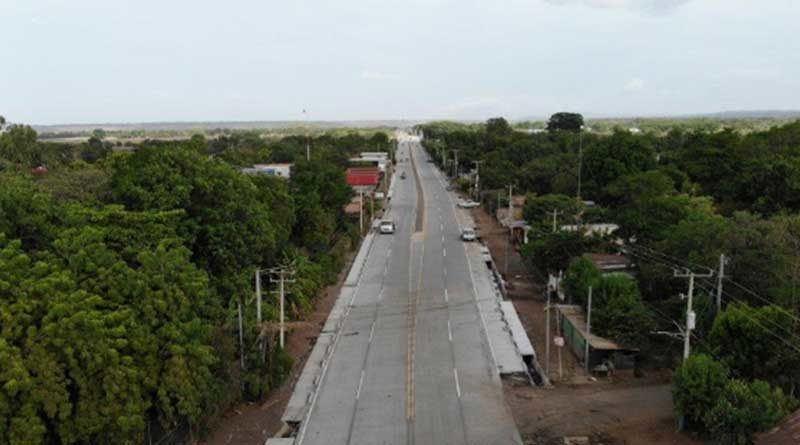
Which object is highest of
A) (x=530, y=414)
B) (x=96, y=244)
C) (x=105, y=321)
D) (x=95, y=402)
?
(x=96, y=244)

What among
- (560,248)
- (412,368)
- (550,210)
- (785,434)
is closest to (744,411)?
(785,434)

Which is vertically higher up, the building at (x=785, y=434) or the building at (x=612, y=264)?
the building at (x=612, y=264)

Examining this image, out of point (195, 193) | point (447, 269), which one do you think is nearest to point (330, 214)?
point (447, 269)

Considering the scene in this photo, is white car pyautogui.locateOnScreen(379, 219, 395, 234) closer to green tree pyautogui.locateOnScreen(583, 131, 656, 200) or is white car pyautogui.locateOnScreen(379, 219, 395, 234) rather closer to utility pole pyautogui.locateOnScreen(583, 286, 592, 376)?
green tree pyautogui.locateOnScreen(583, 131, 656, 200)

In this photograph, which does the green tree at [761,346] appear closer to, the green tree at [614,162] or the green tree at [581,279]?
the green tree at [581,279]

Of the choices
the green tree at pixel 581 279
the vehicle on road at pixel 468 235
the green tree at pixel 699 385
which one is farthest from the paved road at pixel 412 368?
the vehicle on road at pixel 468 235

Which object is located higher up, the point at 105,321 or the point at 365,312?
the point at 105,321

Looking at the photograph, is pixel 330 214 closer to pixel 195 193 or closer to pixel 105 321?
pixel 195 193
